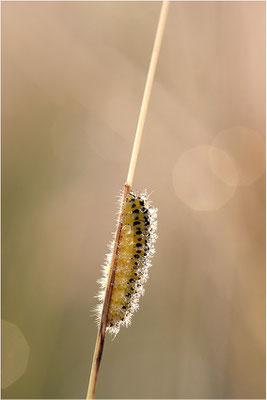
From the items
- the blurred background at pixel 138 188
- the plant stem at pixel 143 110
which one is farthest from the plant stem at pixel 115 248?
the blurred background at pixel 138 188

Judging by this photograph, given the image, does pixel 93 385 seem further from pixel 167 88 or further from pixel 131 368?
pixel 167 88

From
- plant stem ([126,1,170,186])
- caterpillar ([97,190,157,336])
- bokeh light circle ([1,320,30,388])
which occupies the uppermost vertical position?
plant stem ([126,1,170,186])

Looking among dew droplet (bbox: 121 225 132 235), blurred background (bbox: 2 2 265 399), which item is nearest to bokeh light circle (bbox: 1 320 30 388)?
blurred background (bbox: 2 2 265 399)

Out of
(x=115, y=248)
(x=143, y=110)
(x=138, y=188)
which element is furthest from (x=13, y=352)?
(x=143, y=110)

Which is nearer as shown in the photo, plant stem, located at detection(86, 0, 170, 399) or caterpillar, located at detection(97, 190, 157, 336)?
plant stem, located at detection(86, 0, 170, 399)

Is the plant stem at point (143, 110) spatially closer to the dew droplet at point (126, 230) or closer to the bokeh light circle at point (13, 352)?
the dew droplet at point (126, 230)

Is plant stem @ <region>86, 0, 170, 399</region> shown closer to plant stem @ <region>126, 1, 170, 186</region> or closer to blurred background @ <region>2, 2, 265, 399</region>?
plant stem @ <region>126, 1, 170, 186</region>
